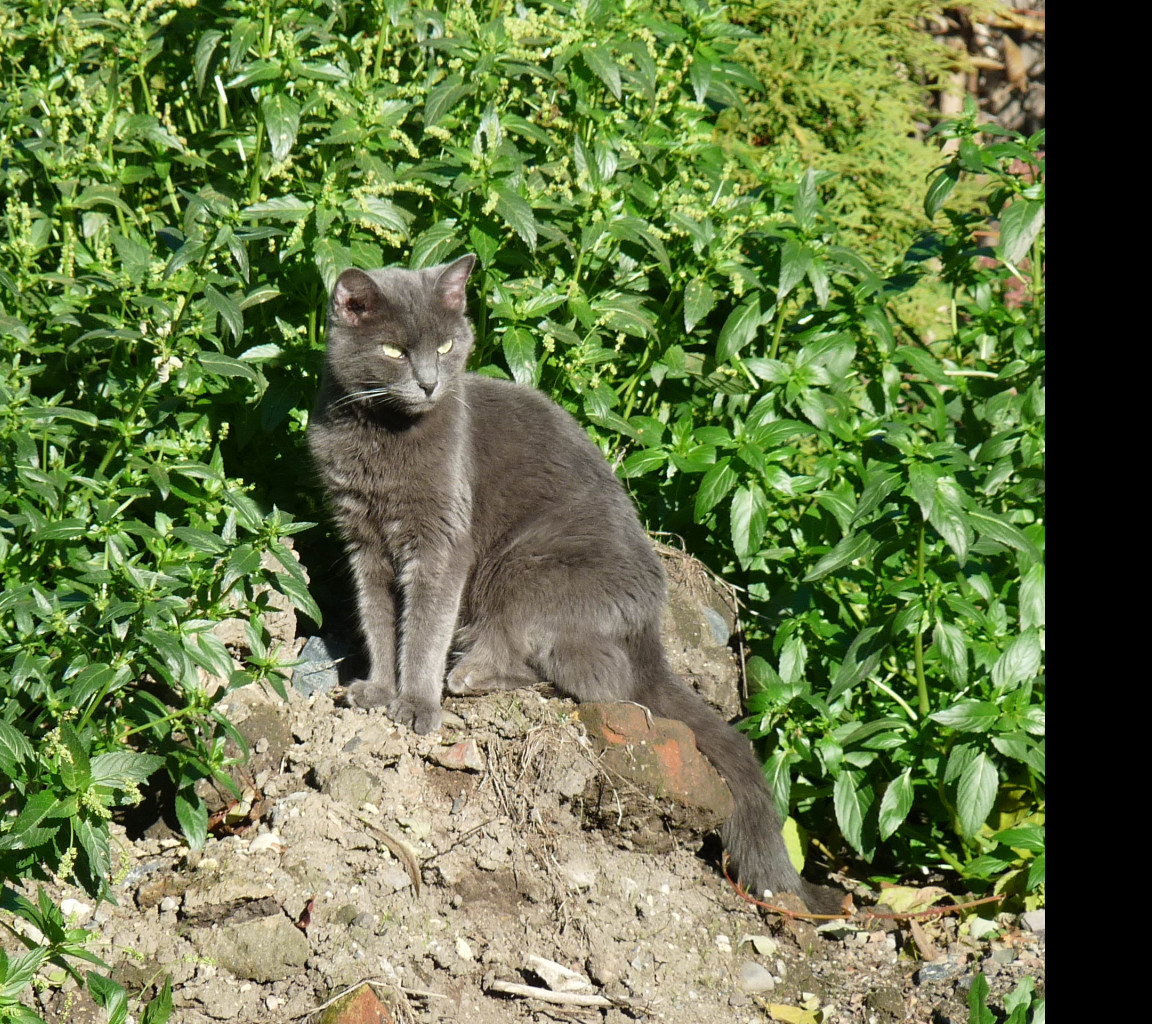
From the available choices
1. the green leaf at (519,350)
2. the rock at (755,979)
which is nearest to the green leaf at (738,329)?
the green leaf at (519,350)

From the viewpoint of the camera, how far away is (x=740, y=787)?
9.78ft

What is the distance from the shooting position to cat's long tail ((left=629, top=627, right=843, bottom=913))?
2939 millimetres

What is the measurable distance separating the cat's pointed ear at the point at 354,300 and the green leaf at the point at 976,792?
203 centimetres

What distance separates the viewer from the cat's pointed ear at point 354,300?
290 cm

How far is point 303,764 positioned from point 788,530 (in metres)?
1.68

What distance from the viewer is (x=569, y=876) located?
275 cm

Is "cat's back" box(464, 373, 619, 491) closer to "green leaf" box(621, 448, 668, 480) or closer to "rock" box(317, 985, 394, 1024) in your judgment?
"green leaf" box(621, 448, 668, 480)

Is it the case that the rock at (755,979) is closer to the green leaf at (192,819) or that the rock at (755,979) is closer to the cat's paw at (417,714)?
the cat's paw at (417,714)

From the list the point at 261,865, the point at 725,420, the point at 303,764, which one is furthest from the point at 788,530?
the point at 261,865

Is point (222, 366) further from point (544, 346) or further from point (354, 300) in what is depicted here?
point (544, 346)

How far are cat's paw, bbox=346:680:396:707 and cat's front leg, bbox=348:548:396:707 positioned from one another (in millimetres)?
32

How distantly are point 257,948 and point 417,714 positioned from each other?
775 mm

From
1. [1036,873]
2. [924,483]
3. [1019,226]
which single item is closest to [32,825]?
[924,483]

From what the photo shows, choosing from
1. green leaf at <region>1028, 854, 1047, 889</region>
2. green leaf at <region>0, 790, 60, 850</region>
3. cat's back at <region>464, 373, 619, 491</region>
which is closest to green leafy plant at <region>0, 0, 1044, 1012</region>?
green leaf at <region>1028, 854, 1047, 889</region>
